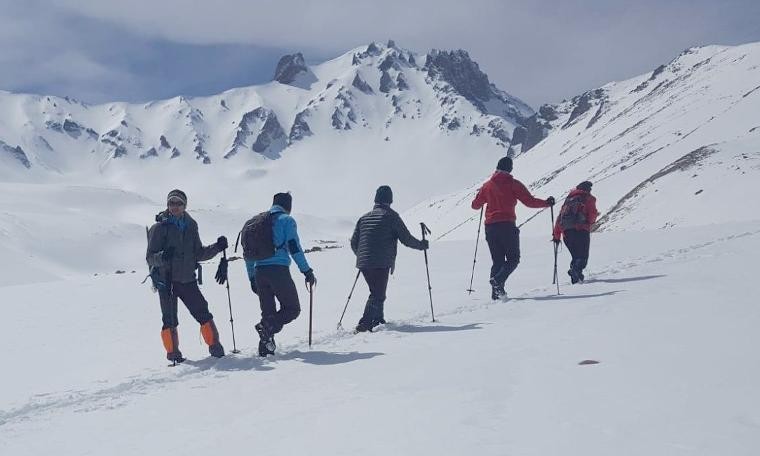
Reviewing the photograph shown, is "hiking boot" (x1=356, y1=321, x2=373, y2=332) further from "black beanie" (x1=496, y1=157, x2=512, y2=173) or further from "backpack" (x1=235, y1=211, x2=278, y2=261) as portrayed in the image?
"black beanie" (x1=496, y1=157, x2=512, y2=173)

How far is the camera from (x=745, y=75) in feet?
362

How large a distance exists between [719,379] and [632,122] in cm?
13015

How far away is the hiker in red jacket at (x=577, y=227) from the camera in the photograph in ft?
44.4

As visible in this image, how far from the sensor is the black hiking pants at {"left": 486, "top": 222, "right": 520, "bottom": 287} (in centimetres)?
1188

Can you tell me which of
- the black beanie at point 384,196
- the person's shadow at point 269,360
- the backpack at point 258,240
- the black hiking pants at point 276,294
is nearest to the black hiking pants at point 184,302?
the person's shadow at point 269,360

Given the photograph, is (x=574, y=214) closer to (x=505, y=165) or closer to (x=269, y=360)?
(x=505, y=165)

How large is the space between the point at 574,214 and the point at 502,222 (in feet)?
8.33

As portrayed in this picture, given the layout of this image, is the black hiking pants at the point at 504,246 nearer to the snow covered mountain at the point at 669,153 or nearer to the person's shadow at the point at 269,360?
the person's shadow at the point at 269,360

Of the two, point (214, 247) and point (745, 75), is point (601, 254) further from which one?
point (745, 75)

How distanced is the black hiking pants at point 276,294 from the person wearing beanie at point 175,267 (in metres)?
0.78

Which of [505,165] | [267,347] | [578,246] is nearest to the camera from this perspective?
[267,347]

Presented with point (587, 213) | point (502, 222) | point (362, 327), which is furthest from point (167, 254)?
point (587, 213)

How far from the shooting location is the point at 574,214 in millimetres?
13734

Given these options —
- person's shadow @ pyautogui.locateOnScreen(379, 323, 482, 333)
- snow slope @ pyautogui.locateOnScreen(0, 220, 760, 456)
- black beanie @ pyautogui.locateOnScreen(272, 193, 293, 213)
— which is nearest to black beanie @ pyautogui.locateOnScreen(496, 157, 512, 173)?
snow slope @ pyautogui.locateOnScreen(0, 220, 760, 456)
